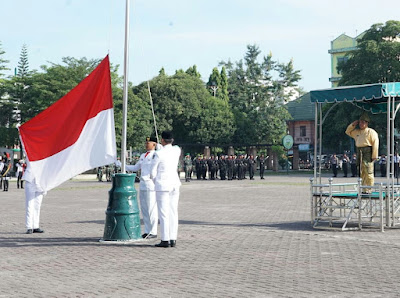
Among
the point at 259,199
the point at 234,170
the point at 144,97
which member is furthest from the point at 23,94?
the point at 259,199

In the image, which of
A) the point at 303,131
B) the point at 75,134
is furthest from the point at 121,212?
the point at 303,131

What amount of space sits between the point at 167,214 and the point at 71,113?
271 cm

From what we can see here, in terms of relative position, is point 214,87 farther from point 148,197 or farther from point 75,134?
point 75,134

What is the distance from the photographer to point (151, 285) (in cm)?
771

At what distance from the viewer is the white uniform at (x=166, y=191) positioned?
1088 cm

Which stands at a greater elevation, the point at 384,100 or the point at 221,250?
the point at 384,100

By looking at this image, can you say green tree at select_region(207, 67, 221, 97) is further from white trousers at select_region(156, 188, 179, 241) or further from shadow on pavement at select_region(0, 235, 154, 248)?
white trousers at select_region(156, 188, 179, 241)

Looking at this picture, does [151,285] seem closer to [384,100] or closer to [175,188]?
[175,188]

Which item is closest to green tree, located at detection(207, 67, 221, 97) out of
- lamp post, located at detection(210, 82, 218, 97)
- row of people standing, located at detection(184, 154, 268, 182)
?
lamp post, located at detection(210, 82, 218, 97)

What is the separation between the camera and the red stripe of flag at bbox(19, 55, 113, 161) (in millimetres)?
11922

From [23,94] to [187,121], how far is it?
17.5 meters

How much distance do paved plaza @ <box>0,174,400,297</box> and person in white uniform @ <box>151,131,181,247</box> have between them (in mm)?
323

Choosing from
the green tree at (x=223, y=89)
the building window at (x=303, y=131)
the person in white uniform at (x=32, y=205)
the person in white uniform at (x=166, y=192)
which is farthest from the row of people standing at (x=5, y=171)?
the building window at (x=303, y=131)

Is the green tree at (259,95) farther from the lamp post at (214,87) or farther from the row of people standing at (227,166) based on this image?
the row of people standing at (227,166)
